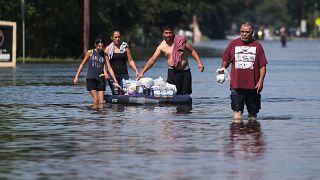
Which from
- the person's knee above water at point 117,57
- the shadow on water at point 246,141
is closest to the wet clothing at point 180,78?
the person's knee above water at point 117,57

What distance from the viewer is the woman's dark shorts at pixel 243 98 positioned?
2112cm

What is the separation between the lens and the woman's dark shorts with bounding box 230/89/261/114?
2112cm

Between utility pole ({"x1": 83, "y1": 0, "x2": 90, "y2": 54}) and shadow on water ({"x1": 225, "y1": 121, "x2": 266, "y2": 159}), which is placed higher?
utility pole ({"x1": 83, "y1": 0, "x2": 90, "y2": 54})

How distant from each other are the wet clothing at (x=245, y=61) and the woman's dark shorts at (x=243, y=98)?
0.15 m

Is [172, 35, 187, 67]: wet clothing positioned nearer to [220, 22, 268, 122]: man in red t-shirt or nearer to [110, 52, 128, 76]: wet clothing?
[110, 52, 128, 76]: wet clothing

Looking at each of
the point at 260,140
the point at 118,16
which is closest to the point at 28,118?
the point at 260,140

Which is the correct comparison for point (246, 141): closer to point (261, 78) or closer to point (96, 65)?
point (261, 78)

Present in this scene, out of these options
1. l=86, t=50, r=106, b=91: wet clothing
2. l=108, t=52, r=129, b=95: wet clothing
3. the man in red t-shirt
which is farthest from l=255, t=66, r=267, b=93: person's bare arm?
l=108, t=52, r=129, b=95: wet clothing

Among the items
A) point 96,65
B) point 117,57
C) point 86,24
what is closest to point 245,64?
point 96,65

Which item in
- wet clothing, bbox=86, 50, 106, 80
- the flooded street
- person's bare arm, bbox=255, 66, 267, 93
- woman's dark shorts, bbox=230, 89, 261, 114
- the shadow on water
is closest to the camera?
the flooded street

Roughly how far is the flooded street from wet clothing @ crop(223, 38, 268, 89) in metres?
0.78

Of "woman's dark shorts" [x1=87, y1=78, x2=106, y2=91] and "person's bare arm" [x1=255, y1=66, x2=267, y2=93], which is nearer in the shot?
"person's bare arm" [x1=255, y1=66, x2=267, y2=93]

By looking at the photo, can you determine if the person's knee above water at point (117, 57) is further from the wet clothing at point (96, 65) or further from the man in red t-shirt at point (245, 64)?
the man in red t-shirt at point (245, 64)

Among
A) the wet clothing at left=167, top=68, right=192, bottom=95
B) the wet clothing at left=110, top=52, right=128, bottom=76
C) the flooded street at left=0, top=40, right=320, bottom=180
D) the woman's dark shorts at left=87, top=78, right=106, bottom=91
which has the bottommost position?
the flooded street at left=0, top=40, right=320, bottom=180
